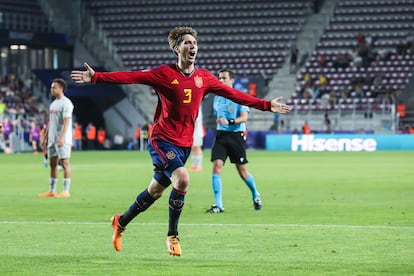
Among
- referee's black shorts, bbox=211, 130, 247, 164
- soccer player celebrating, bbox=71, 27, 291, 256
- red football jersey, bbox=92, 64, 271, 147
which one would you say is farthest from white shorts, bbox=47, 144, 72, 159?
red football jersey, bbox=92, 64, 271, 147

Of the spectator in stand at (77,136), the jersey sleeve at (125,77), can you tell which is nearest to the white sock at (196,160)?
the jersey sleeve at (125,77)

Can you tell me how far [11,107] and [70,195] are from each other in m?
34.6

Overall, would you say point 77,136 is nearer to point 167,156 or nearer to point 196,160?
point 196,160

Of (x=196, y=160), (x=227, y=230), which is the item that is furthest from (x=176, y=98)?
(x=196, y=160)

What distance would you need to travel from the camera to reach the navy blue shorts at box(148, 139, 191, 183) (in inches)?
422

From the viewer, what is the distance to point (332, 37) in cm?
5850

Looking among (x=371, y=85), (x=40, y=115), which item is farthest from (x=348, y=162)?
(x=40, y=115)

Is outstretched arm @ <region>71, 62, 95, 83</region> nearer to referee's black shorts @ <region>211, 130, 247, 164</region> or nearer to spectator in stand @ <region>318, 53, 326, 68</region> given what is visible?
referee's black shorts @ <region>211, 130, 247, 164</region>

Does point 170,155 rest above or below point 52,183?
above

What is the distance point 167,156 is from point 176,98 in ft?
1.98

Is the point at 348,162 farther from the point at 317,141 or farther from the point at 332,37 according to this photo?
the point at 332,37

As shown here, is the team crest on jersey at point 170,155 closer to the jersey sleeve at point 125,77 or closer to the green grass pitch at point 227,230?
the jersey sleeve at point 125,77

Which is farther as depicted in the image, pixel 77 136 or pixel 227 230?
pixel 77 136

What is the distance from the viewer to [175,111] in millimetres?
10758
